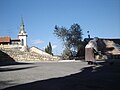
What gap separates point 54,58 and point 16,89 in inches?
2204

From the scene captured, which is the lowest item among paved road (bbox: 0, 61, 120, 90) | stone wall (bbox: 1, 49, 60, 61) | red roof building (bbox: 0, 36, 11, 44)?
paved road (bbox: 0, 61, 120, 90)

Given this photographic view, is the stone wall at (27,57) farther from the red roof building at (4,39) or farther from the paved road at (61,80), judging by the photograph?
the paved road at (61,80)

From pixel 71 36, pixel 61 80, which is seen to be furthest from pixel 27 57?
A: pixel 61 80

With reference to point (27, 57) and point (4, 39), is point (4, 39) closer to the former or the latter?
point (4, 39)

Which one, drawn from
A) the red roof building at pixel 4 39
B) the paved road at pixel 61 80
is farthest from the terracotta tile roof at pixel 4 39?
the paved road at pixel 61 80

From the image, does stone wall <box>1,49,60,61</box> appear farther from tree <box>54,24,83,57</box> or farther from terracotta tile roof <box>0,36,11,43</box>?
terracotta tile roof <box>0,36,11,43</box>

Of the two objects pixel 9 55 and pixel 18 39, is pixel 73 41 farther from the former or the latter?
pixel 18 39

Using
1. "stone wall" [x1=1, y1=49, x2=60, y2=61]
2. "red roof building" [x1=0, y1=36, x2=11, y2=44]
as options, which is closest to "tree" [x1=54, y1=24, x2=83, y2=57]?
"stone wall" [x1=1, y1=49, x2=60, y2=61]

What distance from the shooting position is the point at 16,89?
12.6m

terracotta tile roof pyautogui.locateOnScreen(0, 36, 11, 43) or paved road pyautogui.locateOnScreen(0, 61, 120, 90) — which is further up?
terracotta tile roof pyautogui.locateOnScreen(0, 36, 11, 43)

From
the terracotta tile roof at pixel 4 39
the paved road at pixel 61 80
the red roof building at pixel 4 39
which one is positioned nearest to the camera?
the paved road at pixel 61 80

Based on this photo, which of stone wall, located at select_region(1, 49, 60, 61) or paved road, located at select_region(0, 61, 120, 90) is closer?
paved road, located at select_region(0, 61, 120, 90)

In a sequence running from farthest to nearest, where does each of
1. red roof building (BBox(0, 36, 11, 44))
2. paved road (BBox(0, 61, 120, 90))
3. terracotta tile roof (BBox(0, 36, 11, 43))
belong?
terracotta tile roof (BBox(0, 36, 11, 43)) < red roof building (BBox(0, 36, 11, 44)) < paved road (BBox(0, 61, 120, 90))

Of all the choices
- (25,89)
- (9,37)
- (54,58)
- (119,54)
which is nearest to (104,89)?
(25,89)
